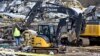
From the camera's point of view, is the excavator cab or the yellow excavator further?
the excavator cab

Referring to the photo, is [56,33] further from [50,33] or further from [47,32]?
[47,32]

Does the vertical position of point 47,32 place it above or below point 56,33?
above

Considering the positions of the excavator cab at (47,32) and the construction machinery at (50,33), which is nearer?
the construction machinery at (50,33)

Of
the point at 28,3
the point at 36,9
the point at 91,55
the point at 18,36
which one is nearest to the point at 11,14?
the point at 28,3

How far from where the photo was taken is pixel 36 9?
28.1 m

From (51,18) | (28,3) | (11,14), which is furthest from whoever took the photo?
(28,3)

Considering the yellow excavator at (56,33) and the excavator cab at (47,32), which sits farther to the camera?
the excavator cab at (47,32)

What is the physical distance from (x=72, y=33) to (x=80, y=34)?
3.79ft

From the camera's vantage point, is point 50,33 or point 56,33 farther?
point 56,33

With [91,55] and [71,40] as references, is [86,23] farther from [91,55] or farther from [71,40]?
[91,55]

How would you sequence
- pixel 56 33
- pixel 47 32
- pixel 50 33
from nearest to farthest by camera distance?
pixel 47 32 < pixel 50 33 < pixel 56 33

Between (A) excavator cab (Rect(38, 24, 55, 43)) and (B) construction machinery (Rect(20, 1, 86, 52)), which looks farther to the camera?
(A) excavator cab (Rect(38, 24, 55, 43))

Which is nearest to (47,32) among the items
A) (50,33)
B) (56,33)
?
(50,33)

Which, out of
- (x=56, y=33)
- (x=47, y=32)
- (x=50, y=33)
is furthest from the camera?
(x=56, y=33)
